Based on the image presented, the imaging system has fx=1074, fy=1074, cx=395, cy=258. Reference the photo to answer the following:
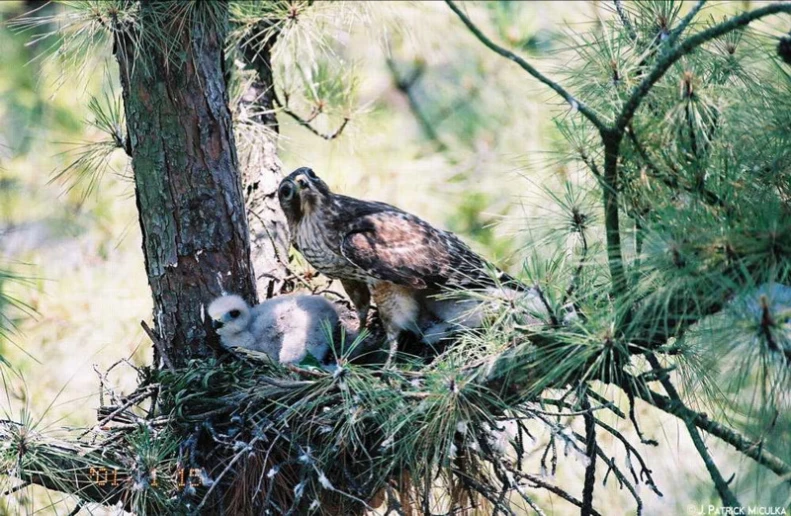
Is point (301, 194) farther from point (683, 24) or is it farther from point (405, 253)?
point (683, 24)

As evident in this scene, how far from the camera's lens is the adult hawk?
13.1 feet

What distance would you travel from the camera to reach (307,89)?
5273 millimetres

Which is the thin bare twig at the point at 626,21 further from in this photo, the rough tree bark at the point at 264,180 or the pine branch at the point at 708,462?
the rough tree bark at the point at 264,180

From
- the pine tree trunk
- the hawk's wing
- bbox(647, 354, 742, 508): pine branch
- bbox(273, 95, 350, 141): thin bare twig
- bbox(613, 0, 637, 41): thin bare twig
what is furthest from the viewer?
bbox(273, 95, 350, 141): thin bare twig

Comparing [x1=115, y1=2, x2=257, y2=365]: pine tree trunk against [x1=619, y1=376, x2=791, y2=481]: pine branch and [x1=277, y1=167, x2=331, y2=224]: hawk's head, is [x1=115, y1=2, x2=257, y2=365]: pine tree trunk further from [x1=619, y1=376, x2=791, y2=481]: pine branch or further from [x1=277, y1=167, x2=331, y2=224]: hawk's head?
[x1=619, y1=376, x2=791, y2=481]: pine branch

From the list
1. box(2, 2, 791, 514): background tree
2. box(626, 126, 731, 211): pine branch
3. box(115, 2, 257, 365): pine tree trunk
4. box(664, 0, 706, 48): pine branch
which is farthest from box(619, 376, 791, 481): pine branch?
box(115, 2, 257, 365): pine tree trunk

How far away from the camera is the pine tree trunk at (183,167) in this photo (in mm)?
3680

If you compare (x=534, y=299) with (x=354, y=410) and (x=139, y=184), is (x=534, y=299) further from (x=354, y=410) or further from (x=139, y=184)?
(x=139, y=184)

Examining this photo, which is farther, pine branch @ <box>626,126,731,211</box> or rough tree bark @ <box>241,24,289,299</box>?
rough tree bark @ <box>241,24,289,299</box>

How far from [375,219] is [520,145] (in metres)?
4.19

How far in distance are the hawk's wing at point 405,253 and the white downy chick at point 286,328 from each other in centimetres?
30

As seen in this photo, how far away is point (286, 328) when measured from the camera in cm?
418

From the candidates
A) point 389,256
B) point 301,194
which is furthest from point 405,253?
point 301,194

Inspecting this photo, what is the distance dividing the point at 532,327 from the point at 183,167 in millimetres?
1433
